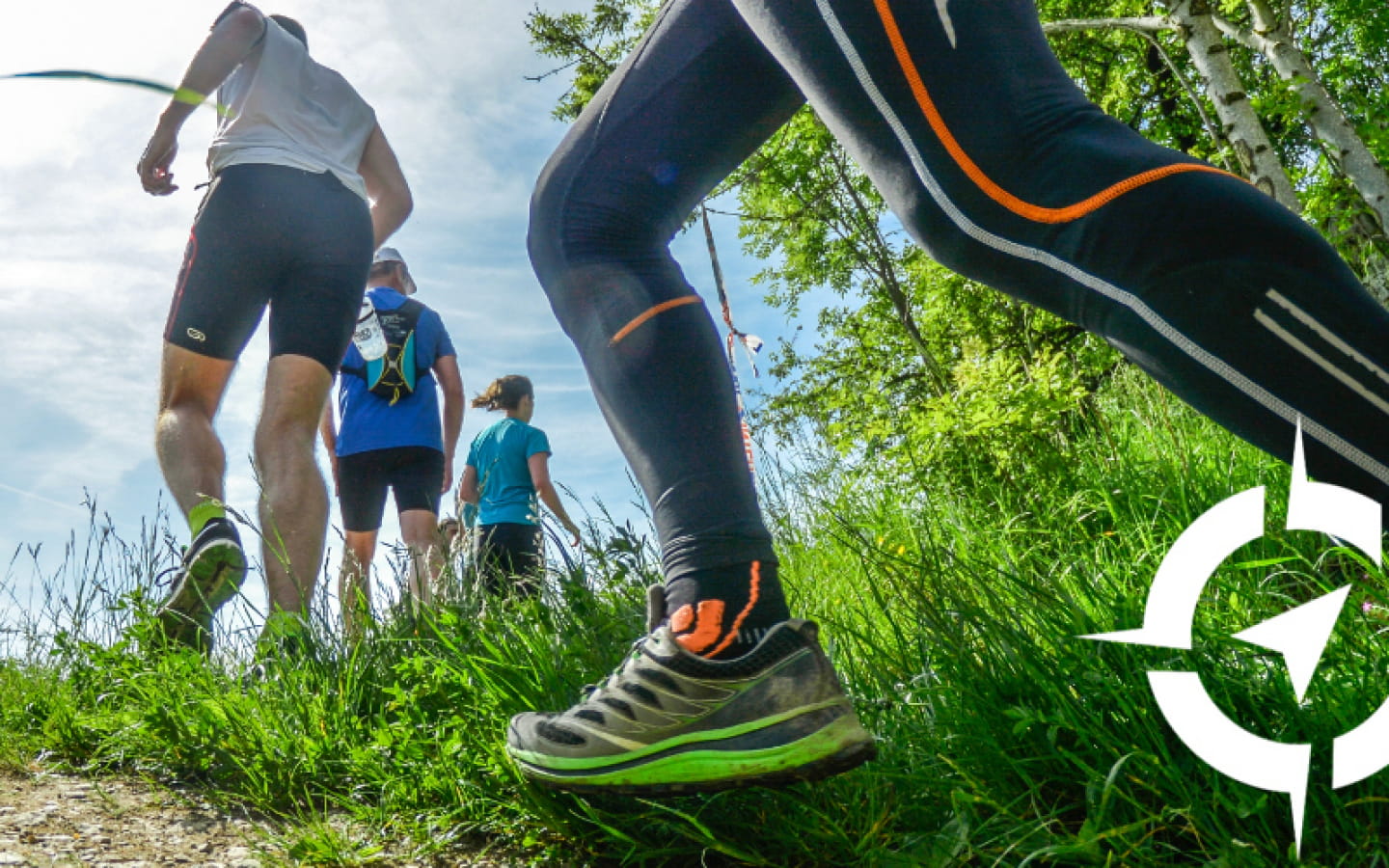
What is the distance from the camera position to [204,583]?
9.73ft

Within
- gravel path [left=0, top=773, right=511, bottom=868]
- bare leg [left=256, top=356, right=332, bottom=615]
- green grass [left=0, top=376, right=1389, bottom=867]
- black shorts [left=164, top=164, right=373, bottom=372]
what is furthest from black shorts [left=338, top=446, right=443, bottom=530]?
gravel path [left=0, top=773, right=511, bottom=868]

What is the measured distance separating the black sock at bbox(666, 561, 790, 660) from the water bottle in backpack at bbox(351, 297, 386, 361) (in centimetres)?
451

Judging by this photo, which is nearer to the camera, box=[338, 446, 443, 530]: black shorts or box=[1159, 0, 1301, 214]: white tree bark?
box=[338, 446, 443, 530]: black shorts

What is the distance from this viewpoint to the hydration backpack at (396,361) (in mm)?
5566

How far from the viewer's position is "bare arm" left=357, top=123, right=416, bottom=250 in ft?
13.6

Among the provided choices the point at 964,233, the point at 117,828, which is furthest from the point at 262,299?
the point at 964,233

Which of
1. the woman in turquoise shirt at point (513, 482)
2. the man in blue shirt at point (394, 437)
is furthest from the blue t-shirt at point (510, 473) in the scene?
the man in blue shirt at point (394, 437)

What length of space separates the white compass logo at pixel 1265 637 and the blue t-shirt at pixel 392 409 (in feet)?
15.4

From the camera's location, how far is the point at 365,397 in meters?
5.59

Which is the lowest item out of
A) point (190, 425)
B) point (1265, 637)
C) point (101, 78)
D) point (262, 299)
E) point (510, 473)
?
point (1265, 637)

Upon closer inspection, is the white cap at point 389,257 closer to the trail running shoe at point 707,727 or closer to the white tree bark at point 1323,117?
the trail running shoe at point 707,727

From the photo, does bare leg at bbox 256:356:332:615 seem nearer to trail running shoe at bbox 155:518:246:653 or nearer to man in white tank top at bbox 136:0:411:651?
man in white tank top at bbox 136:0:411:651

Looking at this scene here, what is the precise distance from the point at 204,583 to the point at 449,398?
305cm

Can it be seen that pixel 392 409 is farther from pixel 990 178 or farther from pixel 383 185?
pixel 990 178
